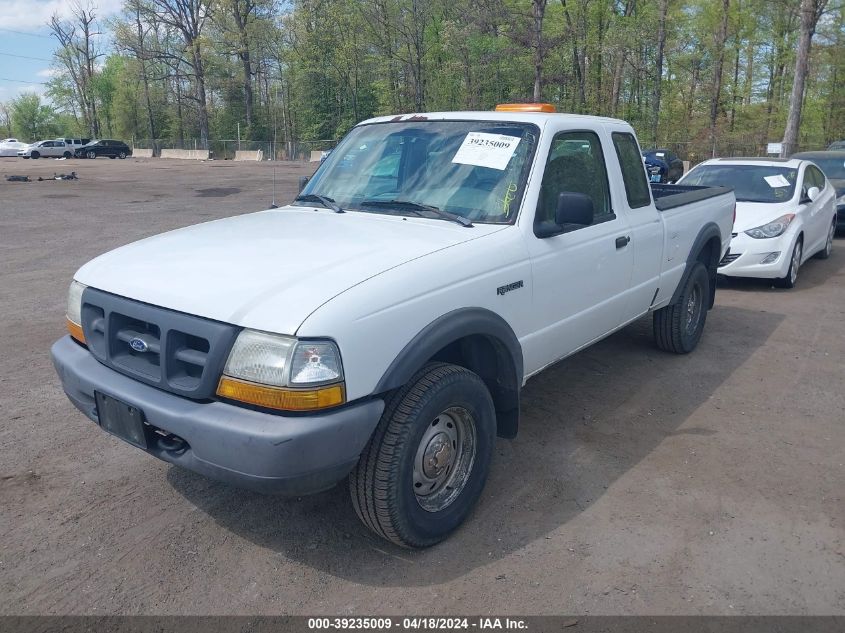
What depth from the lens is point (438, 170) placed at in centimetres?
414

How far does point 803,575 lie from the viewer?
3.15m

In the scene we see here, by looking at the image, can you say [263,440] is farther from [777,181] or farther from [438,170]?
[777,181]


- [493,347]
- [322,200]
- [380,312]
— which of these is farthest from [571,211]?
[322,200]

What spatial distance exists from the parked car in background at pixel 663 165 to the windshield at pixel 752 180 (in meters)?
13.7

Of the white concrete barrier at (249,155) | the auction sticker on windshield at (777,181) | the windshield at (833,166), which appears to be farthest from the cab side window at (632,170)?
the white concrete barrier at (249,155)

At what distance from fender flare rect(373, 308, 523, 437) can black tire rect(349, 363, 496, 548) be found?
0.13 metres

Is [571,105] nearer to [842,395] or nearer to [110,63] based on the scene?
[842,395]

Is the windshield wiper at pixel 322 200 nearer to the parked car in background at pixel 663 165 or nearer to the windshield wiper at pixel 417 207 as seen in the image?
the windshield wiper at pixel 417 207

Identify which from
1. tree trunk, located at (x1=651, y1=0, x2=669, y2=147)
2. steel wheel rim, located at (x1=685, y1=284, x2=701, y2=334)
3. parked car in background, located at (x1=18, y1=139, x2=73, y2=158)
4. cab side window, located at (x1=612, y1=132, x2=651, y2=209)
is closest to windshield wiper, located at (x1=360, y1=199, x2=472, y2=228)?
cab side window, located at (x1=612, y1=132, x2=651, y2=209)

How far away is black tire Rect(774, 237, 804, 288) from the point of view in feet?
29.4

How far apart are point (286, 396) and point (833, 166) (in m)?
14.8

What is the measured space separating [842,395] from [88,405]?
5.17 m

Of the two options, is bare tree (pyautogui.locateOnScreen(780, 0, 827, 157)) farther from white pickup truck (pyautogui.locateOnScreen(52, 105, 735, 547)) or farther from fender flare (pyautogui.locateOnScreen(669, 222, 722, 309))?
white pickup truck (pyautogui.locateOnScreen(52, 105, 735, 547))
